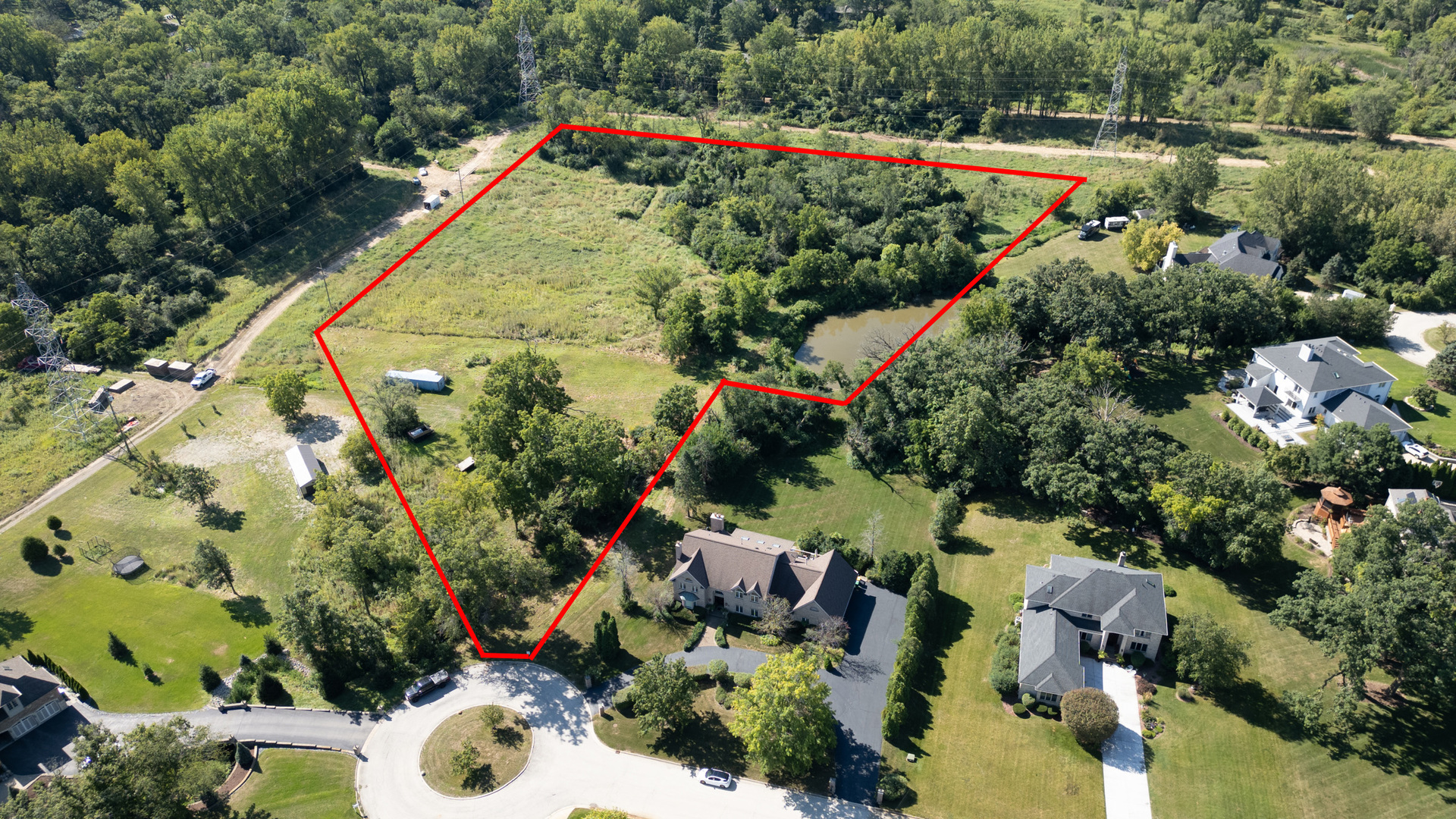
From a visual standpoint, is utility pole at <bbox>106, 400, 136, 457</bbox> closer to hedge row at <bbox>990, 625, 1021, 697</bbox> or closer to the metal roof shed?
the metal roof shed

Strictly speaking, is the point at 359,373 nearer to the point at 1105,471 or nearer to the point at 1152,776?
the point at 1105,471

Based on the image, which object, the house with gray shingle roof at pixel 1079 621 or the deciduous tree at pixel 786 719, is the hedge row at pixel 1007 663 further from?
the deciduous tree at pixel 786 719

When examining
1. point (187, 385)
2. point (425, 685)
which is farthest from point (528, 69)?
point (425, 685)

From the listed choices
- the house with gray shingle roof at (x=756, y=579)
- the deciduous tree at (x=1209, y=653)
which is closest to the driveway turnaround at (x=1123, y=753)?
the deciduous tree at (x=1209, y=653)

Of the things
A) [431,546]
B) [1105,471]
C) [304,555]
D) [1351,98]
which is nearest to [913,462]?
[1105,471]

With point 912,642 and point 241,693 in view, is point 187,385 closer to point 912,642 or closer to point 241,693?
point 241,693

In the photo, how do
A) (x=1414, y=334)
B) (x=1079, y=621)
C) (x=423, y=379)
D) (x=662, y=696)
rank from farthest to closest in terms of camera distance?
(x=423, y=379)
(x=1414, y=334)
(x=1079, y=621)
(x=662, y=696)

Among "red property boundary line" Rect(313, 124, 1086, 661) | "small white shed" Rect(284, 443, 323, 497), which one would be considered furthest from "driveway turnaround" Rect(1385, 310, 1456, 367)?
"small white shed" Rect(284, 443, 323, 497)
